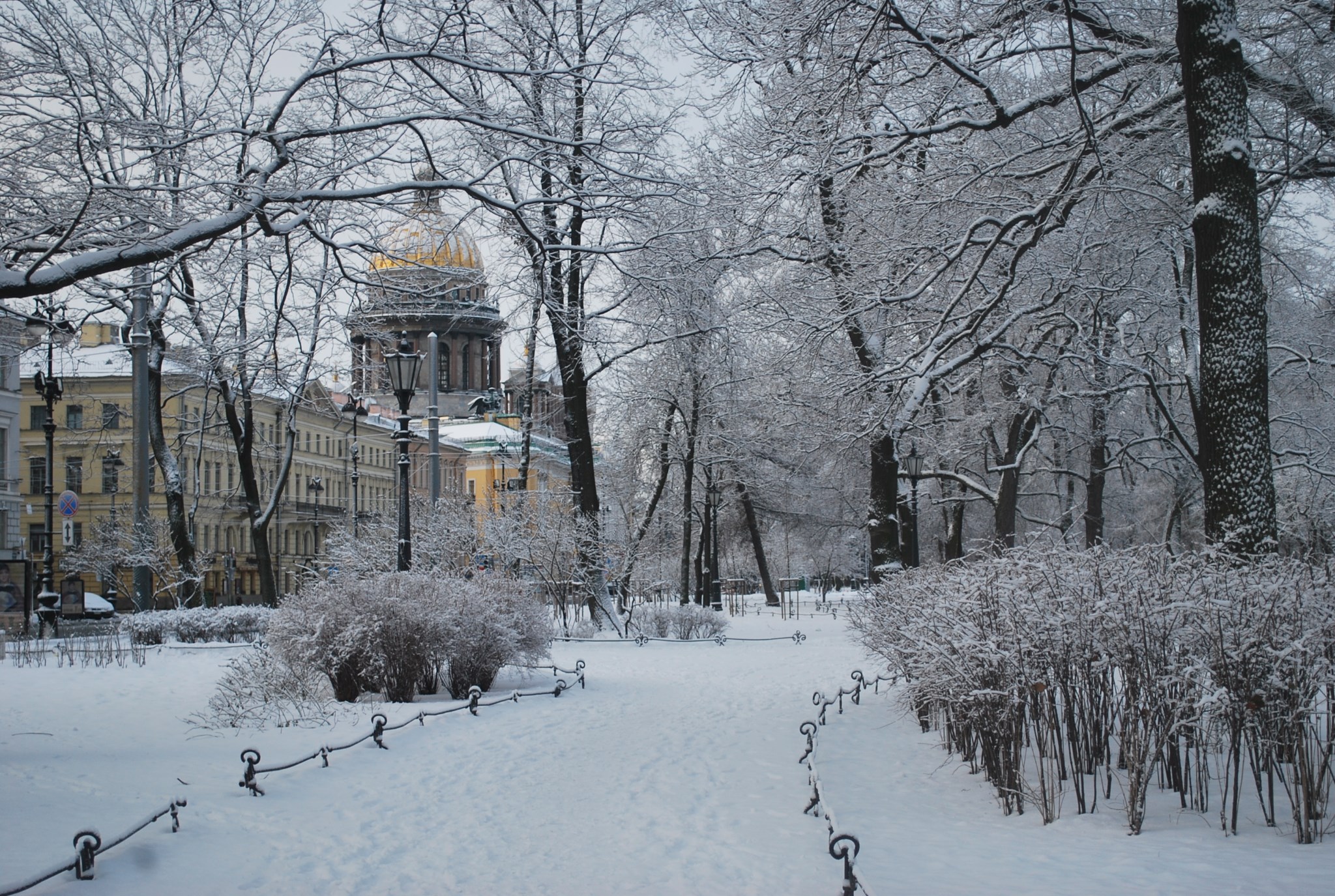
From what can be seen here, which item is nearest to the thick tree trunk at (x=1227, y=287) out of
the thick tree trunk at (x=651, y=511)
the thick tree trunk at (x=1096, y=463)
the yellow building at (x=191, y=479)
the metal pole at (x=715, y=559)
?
the thick tree trunk at (x=1096, y=463)

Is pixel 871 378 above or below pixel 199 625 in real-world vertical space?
above

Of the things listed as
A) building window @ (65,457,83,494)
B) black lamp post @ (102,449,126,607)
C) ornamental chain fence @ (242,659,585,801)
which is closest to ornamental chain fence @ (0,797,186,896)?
ornamental chain fence @ (242,659,585,801)

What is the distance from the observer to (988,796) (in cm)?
730

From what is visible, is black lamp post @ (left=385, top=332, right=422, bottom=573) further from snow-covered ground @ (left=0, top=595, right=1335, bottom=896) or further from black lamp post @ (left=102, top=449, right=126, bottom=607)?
black lamp post @ (left=102, top=449, right=126, bottom=607)

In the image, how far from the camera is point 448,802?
740cm

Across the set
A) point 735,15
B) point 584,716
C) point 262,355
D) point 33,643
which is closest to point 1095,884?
point 584,716

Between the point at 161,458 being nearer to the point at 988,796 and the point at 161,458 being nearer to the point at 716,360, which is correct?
the point at 716,360

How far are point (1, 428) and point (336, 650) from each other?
4613cm

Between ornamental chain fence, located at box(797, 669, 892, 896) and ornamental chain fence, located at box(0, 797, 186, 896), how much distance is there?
3151 millimetres

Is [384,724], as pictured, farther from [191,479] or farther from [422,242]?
[191,479]

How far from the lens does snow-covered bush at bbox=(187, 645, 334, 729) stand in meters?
10.0

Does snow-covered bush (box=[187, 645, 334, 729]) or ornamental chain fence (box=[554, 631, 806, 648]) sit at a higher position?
snow-covered bush (box=[187, 645, 334, 729])

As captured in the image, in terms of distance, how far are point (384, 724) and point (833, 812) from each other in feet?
12.7

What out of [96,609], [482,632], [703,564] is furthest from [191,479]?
[482,632]
